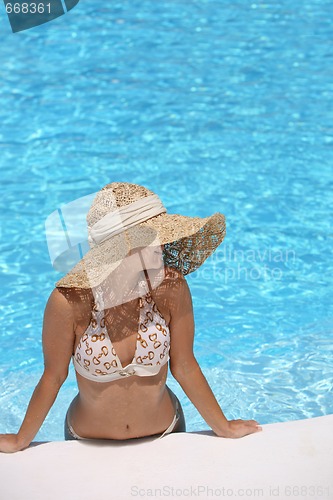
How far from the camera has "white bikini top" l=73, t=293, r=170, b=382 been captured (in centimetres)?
285

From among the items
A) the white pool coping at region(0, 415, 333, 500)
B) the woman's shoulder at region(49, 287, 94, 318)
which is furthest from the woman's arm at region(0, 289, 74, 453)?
the white pool coping at region(0, 415, 333, 500)

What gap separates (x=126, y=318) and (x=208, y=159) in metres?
4.12

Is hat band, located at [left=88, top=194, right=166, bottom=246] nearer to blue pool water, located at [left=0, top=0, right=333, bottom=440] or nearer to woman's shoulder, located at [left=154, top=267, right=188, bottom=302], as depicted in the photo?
woman's shoulder, located at [left=154, top=267, right=188, bottom=302]

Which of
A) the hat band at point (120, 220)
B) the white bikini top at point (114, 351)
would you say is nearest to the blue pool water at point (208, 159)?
the white bikini top at point (114, 351)

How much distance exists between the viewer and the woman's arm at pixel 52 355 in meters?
2.81

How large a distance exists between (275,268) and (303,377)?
120 centimetres

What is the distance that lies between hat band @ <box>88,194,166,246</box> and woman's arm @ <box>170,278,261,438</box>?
11.4 inches

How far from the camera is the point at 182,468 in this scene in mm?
2979

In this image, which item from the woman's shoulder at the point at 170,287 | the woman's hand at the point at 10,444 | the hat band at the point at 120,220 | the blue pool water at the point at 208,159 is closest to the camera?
the hat band at the point at 120,220

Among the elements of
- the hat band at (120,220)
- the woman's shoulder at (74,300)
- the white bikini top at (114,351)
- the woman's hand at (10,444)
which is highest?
the hat band at (120,220)

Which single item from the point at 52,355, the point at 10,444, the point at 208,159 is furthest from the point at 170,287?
the point at 208,159

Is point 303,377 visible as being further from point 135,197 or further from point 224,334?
point 135,197

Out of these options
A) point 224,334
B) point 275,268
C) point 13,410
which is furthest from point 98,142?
point 13,410

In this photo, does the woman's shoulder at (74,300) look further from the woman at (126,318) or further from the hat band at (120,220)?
the hat band at (120,220)
